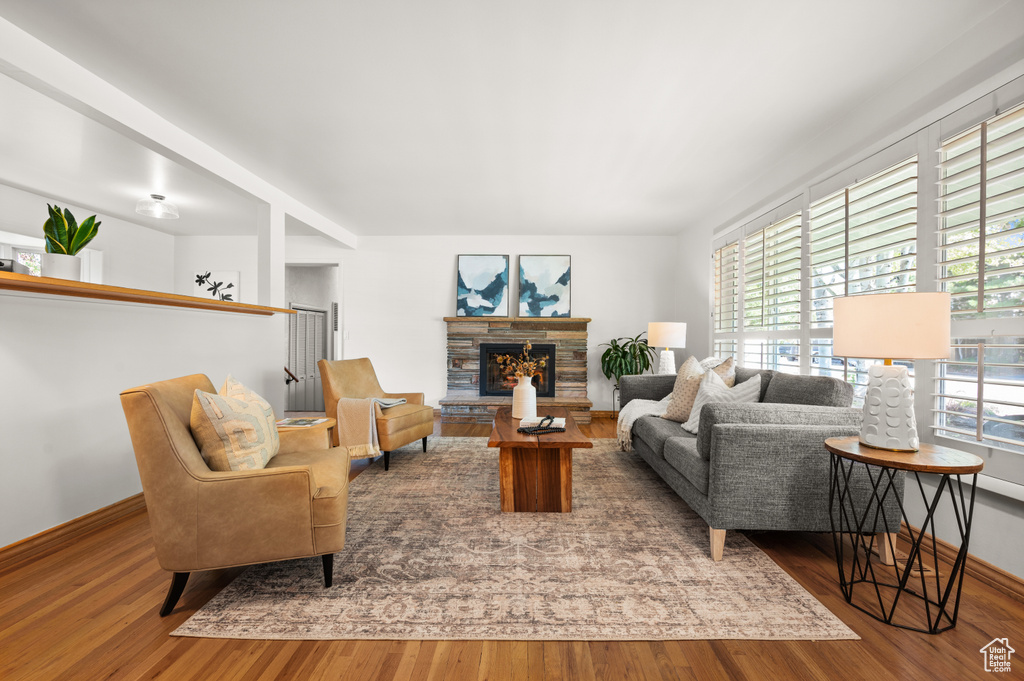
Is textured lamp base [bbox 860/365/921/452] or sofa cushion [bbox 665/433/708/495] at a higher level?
textured lamp base [bbox 860/365/921/452]

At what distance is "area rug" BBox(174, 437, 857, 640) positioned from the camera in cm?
164

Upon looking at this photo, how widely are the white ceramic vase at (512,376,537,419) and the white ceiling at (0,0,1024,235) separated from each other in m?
1.87

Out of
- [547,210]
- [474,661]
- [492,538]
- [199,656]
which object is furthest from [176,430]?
[547,210]

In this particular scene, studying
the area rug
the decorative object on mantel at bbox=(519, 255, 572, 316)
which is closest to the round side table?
the area rug

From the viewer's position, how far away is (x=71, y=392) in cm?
240

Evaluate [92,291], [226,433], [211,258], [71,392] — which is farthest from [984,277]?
[211,258]

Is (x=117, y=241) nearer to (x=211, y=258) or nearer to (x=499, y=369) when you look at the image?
(x=211, y=258)

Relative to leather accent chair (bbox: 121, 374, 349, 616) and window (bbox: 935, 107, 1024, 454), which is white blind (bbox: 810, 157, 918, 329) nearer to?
window (bbox: 935, 107, 1024, 454)

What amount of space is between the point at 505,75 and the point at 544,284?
3930 mm

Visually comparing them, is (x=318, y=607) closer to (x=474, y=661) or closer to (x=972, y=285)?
(x=474, y=661)

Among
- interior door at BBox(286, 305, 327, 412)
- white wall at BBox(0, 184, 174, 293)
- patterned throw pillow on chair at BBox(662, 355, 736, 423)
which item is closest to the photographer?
patterned throw pillow on chair at BBox(662, 355, 736, 423)

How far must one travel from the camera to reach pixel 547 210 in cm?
527

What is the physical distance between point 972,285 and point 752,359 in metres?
2.23

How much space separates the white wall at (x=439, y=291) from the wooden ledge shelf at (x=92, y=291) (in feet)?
10.2
